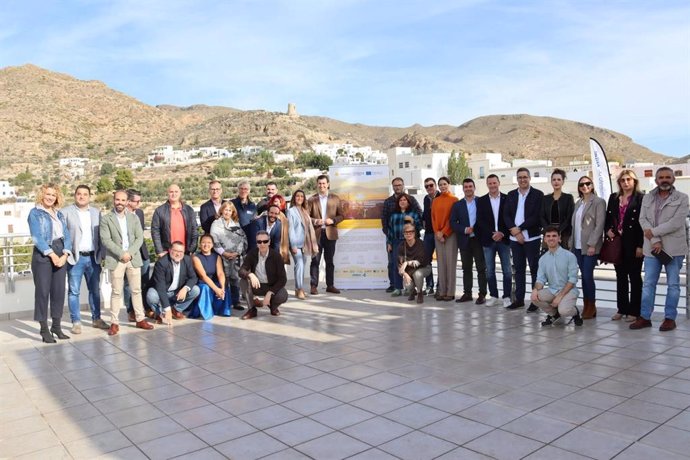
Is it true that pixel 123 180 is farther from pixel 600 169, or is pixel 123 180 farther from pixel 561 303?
pixel 561 303

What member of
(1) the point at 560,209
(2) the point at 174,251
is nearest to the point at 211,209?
(2) the point at 174,251

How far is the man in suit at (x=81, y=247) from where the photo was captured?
6.24 meters

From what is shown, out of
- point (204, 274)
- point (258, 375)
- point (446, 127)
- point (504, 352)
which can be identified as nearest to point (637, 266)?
point (504, 352)

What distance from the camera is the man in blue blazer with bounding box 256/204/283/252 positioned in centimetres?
777

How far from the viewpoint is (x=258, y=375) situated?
459cm

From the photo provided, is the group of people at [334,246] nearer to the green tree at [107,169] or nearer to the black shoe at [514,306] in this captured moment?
the black shoe at [514,306]

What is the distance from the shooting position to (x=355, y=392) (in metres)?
4.08

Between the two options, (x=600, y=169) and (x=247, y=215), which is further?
(x=600, y=169)

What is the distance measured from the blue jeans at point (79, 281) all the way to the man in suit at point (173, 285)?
2.03 ft

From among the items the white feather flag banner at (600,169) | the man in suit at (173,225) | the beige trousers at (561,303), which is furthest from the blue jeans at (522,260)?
the white feather flag banner at (600,169)

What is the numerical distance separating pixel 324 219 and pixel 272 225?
111cm

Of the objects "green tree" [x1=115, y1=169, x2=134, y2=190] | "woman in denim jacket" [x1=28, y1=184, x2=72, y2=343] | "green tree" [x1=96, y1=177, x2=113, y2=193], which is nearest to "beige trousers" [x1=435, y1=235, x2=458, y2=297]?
"woman in denim jacket" [x1=28, y1=184, x2=72, y2=343]

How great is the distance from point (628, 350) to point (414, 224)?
3559mm

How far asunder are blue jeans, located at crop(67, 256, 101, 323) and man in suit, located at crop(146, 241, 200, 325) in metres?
0.62
